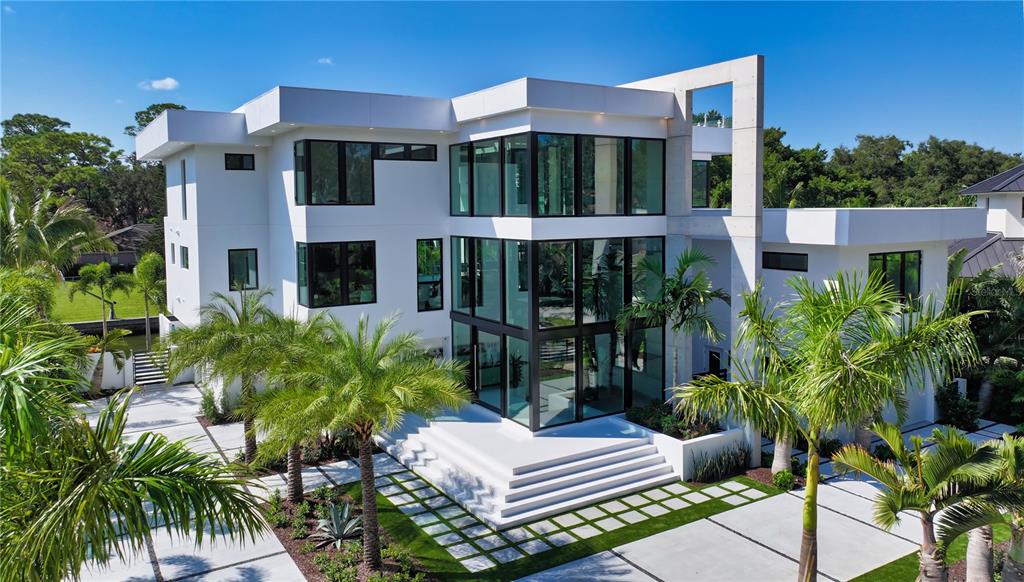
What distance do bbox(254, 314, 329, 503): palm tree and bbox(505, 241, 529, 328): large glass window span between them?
4417 millimetres

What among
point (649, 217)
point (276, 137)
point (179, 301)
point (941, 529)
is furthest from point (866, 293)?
point (179, 301)

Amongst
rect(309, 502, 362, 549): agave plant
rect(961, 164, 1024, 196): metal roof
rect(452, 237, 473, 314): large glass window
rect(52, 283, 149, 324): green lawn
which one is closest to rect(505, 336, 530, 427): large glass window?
rect(452, 237, 473, 314): large glass window

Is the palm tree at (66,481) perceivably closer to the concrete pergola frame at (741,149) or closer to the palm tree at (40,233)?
the concrete pergola frame at (741,149)

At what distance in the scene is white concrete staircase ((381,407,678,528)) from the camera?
556 inches

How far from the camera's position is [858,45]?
2831 centimetres

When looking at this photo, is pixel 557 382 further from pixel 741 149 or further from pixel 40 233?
pixel 40 233

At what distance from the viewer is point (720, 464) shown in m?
15.7

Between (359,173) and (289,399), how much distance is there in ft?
28.3

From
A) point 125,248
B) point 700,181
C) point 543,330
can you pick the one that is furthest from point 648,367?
point 125,248

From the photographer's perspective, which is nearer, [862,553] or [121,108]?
[862,553]

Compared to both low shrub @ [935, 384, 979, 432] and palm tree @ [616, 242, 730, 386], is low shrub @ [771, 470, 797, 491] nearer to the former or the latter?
palm tree @ [616, 242, 730, 386]

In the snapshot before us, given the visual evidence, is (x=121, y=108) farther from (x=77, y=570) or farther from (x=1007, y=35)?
(x=77, y=570)

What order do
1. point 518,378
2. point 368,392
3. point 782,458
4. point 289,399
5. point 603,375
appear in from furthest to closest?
point 603,375, point 518,378, point 782,458, point 289,399, point 368,392

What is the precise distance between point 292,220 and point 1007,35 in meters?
24.5
